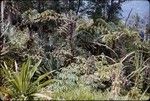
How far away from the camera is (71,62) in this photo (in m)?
12.3

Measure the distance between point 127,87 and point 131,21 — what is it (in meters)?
8.58

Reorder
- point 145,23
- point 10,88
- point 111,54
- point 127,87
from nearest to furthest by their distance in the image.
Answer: point 10,88
point 127,87
point 111,54
point 145,23

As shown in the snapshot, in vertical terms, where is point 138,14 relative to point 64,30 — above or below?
below

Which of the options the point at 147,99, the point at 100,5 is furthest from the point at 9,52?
the point at 100,5

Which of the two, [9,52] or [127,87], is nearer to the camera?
[127,87]

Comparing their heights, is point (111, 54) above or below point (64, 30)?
below

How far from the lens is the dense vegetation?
946cm

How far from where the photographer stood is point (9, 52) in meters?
11.4

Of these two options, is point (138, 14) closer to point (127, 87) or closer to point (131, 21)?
point (131, 21)

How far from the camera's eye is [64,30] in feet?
40.8

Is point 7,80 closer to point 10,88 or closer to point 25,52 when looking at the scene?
point 10,88

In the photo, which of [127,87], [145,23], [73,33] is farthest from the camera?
[145,23]

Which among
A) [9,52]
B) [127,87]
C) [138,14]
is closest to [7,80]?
[9,52]

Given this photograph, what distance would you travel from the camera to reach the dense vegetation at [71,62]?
9461mm
